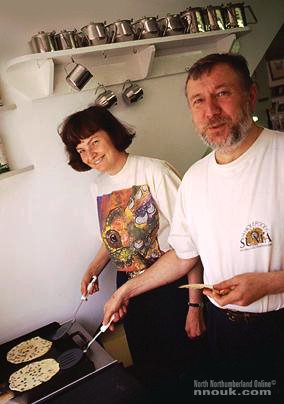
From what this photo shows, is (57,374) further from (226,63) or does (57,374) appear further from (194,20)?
(194,20)

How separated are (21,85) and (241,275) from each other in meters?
1.22

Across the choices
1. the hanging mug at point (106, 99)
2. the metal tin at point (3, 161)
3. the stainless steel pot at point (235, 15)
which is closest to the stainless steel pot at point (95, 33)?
the hanging mug at point (106, 99)

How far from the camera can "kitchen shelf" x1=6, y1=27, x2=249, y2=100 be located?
5.06 ft

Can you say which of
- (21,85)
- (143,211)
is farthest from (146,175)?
(21,85)

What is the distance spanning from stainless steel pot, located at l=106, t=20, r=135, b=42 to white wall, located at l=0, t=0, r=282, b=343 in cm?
25

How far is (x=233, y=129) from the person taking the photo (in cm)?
107

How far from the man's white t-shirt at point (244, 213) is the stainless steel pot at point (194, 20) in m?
0.96

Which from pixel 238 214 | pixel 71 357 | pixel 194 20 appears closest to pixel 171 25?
pixel 194 20

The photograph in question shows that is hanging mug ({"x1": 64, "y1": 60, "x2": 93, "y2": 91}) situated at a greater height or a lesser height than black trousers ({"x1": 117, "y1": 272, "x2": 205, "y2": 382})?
greater

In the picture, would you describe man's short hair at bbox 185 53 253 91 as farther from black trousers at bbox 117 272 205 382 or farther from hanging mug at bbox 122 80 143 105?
black trousers at bbox 117 272 205 382

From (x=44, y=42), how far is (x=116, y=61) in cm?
47

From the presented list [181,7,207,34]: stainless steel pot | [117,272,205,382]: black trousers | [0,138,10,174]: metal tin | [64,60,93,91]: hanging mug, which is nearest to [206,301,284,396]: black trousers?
[117,272,205,382]: black trousers

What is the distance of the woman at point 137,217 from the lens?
4.98 feet

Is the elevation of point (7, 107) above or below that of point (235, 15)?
below
